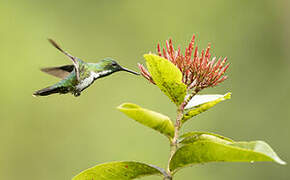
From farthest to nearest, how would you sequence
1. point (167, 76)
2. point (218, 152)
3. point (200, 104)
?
point (200, 104) < point (167, 76) < point (218, 152)

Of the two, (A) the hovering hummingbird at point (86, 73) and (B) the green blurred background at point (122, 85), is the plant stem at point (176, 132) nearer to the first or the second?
(A) the hovering hummingbird at point (86, 73)

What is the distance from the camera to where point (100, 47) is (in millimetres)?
8031

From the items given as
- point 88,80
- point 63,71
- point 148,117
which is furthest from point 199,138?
point 63,71

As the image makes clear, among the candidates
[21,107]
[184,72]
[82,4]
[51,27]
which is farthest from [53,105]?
[184,72]

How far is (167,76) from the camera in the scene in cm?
178

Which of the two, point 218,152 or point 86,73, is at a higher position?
point 86,73

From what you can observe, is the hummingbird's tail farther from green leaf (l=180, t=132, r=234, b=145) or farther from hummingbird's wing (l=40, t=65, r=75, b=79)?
green leaf (l=180, t=132, r=234, b=145)

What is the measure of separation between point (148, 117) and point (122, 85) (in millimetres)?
5854

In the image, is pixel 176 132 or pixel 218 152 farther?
pixel 176 132

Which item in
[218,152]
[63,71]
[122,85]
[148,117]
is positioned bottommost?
[122,85]

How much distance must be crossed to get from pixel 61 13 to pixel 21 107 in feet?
6.72

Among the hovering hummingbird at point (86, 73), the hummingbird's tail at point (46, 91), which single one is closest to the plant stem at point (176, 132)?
the hovering hummingbird at point (86, 73)

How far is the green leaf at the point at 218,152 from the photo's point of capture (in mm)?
1588

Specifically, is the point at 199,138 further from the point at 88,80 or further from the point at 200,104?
the point at 88,80
